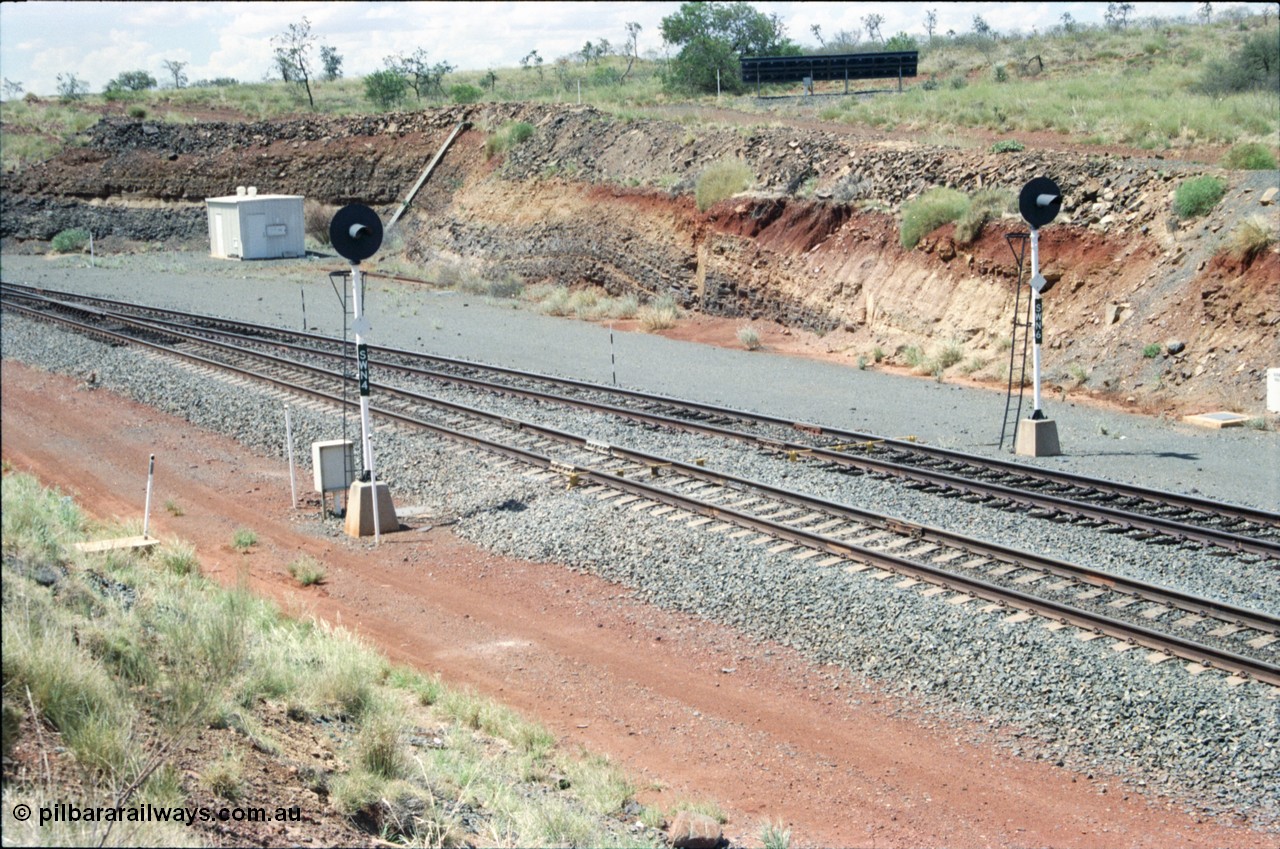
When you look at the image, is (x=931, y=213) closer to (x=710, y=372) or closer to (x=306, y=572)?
(x=710, y=372)

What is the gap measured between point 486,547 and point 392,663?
386 centimetres

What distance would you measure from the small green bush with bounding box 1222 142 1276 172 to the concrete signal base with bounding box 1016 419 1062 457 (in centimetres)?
1257

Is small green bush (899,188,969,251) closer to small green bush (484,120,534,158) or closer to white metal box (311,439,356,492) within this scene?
white metal box (311,439,356,492)

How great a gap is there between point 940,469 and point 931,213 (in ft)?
47.5

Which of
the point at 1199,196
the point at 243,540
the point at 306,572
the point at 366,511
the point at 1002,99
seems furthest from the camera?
the point at 1002,99

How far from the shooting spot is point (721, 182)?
37.8 metres

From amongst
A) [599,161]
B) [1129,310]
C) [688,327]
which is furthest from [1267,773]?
[599,161]

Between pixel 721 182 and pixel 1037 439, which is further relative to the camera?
pixel 721 182

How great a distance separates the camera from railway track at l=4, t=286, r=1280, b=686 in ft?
36.5

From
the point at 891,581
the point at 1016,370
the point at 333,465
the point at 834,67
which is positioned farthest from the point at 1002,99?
the point at 891,581

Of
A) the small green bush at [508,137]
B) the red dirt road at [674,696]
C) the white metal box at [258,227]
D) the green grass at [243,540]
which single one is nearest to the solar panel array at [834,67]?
the small green bush at [508,137]

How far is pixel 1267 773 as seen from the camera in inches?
353

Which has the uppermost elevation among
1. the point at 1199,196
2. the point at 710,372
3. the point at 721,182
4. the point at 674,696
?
the point at 721,182

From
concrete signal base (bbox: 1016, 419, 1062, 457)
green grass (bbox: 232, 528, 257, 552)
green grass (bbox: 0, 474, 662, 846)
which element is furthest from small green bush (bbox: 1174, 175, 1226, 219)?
green grass (bbox: 0, 474, 662, 846)
